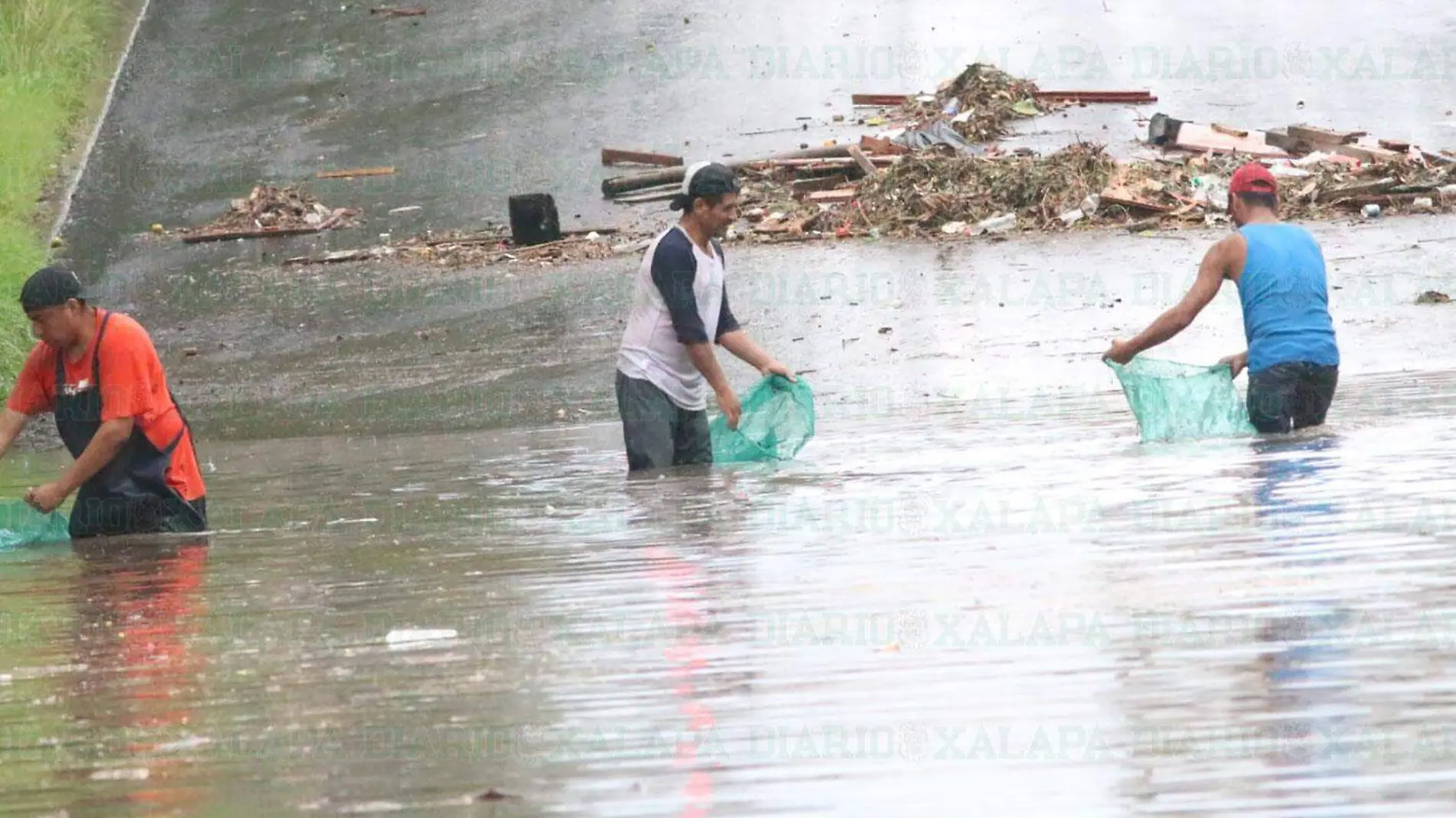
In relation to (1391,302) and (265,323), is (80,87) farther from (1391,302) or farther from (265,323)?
(1391,302)

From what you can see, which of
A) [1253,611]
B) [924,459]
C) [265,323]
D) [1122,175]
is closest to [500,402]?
[265,323]

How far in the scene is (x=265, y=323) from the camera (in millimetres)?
16906

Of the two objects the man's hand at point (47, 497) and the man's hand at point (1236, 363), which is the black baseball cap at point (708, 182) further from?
the man's hand at point (47, 497)

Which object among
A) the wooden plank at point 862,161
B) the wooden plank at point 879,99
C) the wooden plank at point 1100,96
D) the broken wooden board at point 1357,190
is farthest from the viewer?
the wooden plank at point 879,99

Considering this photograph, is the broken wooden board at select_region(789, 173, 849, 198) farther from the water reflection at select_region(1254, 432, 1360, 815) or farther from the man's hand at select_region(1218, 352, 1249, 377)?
the water reflection at select_region(1254, 432, 1360, 815)

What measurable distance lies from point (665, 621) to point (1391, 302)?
9.51 m

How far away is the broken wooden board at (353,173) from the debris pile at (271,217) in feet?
2.12

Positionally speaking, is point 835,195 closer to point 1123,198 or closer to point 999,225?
point 999,225

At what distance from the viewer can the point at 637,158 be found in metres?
20.0

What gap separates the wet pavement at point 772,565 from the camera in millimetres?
4660

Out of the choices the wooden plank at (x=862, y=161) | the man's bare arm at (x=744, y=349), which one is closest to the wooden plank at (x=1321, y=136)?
the wooden plank at (x=862, y=161)

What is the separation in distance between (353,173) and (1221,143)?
831cm

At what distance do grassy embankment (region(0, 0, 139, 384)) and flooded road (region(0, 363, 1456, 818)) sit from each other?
9.54 m

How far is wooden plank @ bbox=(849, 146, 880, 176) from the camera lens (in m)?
18.4
